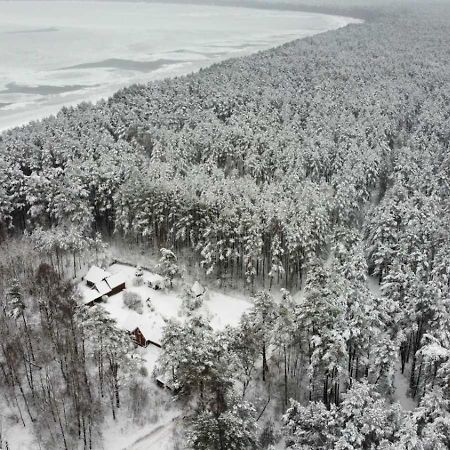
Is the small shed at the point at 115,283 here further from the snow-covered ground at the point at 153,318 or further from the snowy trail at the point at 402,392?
the snowy trail at the point at 402,392

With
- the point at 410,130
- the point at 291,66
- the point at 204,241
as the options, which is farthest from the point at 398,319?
the point at 291,66

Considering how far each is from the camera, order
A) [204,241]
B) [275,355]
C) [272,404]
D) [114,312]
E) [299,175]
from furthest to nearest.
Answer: [299,175] → [204,241] → [114,312] → [275,355] → [272,404]

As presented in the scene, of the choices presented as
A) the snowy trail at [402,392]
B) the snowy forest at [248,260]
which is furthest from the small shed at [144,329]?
the snowy trail at [402,392]

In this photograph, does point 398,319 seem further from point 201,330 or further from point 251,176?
point 251,176

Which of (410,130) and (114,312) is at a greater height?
(410,130)

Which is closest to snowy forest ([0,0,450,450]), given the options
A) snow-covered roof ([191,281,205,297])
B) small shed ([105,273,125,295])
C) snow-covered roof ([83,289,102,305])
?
snow-covered roof ([83,289,102,305])
